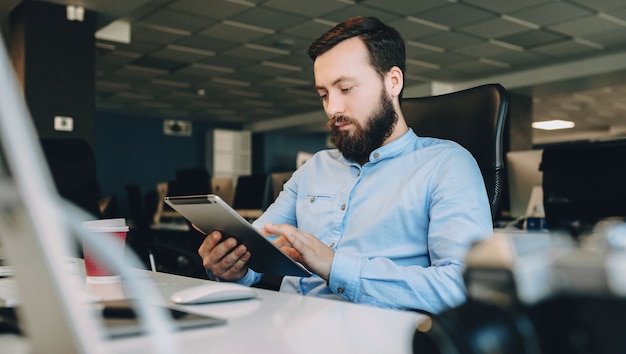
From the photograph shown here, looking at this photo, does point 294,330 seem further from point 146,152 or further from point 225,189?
point 146,152

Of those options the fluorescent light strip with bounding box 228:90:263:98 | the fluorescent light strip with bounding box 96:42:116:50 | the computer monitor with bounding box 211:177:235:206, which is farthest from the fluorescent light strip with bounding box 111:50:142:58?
the fluorescent light strip with bounding box 228:90:263:98

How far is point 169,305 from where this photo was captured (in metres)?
0.78

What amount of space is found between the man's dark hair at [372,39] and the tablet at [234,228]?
557mm

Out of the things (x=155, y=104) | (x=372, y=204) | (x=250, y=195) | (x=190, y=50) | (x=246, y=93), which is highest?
(x=190, y=50)

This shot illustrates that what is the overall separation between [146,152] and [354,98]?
1106 cm

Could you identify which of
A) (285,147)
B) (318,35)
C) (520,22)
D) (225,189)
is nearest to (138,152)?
(285,147)

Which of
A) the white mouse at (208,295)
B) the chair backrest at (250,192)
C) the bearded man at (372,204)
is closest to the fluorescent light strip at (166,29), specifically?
the chair backrest at (250,192)

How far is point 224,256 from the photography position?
3.94 feet

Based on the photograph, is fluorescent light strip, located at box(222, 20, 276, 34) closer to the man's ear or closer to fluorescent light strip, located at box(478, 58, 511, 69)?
fluorescent light strip, located at box(478, 58, 511, 69)

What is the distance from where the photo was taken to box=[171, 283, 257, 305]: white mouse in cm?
77

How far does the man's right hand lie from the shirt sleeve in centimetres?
20

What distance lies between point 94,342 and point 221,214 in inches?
28.4

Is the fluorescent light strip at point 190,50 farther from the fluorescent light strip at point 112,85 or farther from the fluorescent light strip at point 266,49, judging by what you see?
the fluorescent light strip at point 112,85

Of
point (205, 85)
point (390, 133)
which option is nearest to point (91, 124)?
point (205, 85)
